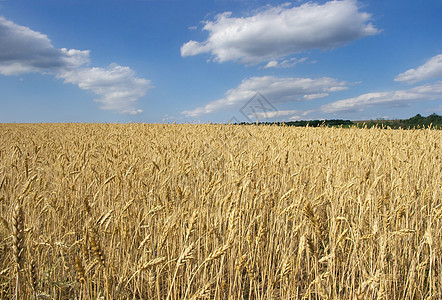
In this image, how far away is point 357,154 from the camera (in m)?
4.66

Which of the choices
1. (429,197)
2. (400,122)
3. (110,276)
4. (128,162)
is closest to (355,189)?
(429,197)

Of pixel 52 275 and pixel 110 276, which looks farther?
pixel 52 275

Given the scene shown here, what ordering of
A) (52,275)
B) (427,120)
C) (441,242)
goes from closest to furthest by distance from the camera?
(52,275) → (441,242) → (427,120)

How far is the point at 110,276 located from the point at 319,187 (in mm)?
2609

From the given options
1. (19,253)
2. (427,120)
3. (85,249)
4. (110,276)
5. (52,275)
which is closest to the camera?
(19,253)

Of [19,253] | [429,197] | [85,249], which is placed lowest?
[429,197]

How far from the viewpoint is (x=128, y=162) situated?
157 inches

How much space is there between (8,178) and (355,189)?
434 cm

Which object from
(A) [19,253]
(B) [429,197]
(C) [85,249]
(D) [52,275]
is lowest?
(D) [52,275]

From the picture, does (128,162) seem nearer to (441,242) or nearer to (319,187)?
(319,187)

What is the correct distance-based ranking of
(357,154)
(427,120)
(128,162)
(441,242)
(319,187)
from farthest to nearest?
(427,120)
(357,154)
(128,162)
(319,187)
(441,242)

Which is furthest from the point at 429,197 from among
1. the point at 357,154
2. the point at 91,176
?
the point at 91,176

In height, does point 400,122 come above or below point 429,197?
above

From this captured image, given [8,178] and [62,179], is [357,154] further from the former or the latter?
[8,178]
